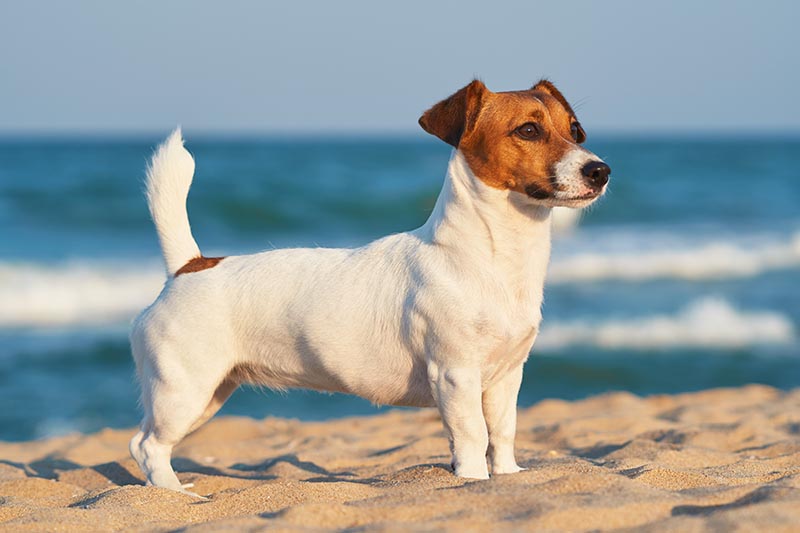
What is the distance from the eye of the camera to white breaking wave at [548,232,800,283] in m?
15.0

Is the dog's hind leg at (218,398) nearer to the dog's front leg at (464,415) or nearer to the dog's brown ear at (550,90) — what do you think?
the dog's front leg at (464,415)

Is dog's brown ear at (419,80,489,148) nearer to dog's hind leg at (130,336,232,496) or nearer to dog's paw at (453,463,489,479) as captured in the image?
dog's paw at (453,463,489,479)

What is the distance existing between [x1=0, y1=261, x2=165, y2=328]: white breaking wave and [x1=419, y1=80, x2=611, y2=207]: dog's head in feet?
28.6

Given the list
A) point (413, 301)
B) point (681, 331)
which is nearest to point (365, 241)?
point (681, 331)

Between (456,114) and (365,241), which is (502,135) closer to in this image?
(456,114)

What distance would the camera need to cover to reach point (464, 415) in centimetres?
381

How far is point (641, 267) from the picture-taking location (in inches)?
609

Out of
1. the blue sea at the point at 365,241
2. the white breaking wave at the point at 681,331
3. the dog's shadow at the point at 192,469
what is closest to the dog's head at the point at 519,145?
the blue sea at the point at 365,241

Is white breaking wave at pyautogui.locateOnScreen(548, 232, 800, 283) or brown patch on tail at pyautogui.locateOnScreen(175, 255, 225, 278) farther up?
white breaking wave at pyautogui.locateOnScreen(548, 232, 800, 283)

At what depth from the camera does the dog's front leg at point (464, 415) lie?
12.5 feet

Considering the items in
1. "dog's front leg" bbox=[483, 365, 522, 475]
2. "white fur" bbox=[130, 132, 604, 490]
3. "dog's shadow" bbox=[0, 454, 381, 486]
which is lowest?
"dog's shadow" bbox=[0, 454, 381, 486]

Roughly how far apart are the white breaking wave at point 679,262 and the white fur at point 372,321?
407 inches

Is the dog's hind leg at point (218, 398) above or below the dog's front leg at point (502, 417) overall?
above

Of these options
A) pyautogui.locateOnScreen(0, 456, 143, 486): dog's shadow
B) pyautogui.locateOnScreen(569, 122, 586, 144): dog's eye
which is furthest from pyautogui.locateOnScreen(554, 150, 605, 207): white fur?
pyautogui.locateOnScreen(0, 456, 143, 486): dog's shadow
